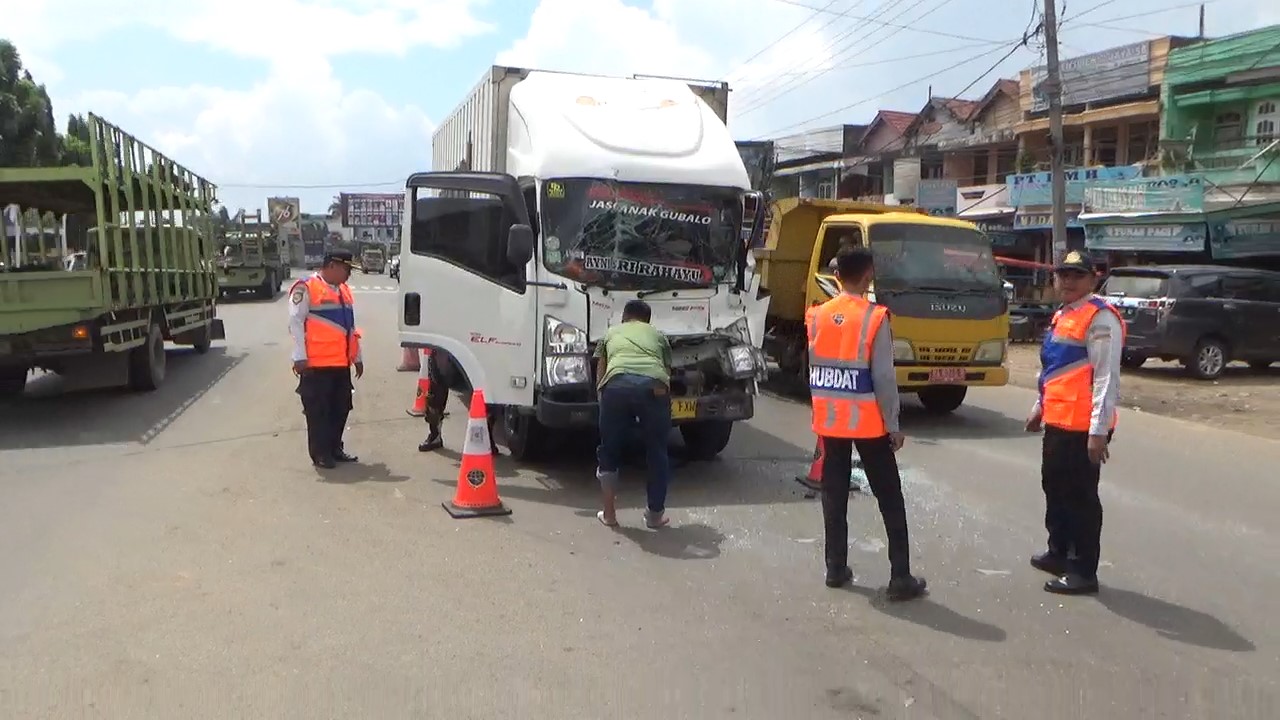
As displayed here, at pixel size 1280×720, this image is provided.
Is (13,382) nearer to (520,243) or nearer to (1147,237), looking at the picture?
(520,243)

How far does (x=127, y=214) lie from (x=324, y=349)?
5125 mm

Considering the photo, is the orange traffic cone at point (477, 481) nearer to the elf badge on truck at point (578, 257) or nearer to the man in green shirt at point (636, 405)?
the elf badge on truck at point (578, 257)

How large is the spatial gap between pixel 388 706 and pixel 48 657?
1.61 m

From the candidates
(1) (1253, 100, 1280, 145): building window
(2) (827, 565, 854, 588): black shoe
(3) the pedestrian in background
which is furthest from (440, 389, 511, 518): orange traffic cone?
(1) (1253, 100, 1280, 145): building window

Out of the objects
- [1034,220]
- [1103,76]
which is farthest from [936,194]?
[1103,76]

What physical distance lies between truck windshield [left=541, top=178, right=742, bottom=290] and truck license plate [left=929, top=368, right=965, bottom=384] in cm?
335

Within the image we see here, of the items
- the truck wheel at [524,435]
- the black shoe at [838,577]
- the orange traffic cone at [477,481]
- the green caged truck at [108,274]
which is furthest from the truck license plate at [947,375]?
the green caged truck at [108,274]

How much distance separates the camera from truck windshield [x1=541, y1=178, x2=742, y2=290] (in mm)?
7742

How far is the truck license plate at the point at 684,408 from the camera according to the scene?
24.9 feet

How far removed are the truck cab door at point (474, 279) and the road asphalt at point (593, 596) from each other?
3.01 ft

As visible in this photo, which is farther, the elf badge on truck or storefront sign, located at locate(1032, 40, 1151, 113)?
storefront sign, located at locate(1032, 40, 1151, 113)

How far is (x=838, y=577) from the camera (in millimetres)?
5395

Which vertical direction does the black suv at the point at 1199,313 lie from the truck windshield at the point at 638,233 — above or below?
below

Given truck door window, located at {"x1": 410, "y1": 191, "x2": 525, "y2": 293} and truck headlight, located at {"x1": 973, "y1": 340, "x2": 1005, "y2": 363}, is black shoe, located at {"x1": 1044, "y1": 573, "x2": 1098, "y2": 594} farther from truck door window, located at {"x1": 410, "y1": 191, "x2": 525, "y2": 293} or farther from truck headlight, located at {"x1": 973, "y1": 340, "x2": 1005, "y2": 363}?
truck headlight, located at {"x1": 973, "y1": 340, "x2": 1005, "y2": 363}
